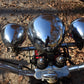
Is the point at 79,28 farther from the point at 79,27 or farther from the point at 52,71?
the point at 52,71

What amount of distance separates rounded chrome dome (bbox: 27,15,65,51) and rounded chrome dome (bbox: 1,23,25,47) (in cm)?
21

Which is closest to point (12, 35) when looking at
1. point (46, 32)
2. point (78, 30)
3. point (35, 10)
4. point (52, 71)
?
point (46, 32)

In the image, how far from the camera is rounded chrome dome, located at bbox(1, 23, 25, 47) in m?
1.31

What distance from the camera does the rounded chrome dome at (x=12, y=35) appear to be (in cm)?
131

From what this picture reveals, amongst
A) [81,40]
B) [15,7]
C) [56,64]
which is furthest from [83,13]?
[56,64]

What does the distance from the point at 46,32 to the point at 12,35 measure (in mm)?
383

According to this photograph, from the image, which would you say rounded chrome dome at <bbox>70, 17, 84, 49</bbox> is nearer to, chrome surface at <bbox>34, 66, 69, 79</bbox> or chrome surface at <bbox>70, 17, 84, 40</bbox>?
chrome surface at <bbox>70, 17, 84, 40</bbox>

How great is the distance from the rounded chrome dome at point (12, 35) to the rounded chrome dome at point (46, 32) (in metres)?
0.21

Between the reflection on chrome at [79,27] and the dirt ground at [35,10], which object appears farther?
the dirt ground at [35,10]

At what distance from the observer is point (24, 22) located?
12.4 feet

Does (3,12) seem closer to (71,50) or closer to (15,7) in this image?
(15,7)

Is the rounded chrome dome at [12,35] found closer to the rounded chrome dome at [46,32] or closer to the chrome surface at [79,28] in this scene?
the rounded chrome dome at [46,32]

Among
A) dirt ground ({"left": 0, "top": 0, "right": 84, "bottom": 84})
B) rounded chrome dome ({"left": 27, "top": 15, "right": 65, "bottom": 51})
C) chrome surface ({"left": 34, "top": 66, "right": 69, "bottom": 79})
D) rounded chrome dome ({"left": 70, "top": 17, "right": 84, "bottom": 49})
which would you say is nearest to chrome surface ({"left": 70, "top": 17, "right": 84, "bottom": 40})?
rounded chrome dome ({"left": 70, "top": 17, "right": 84, "bottom": 49})

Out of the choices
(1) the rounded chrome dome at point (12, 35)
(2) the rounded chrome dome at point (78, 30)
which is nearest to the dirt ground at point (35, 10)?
(2) the rounded chrome dome at point (78, 30)
